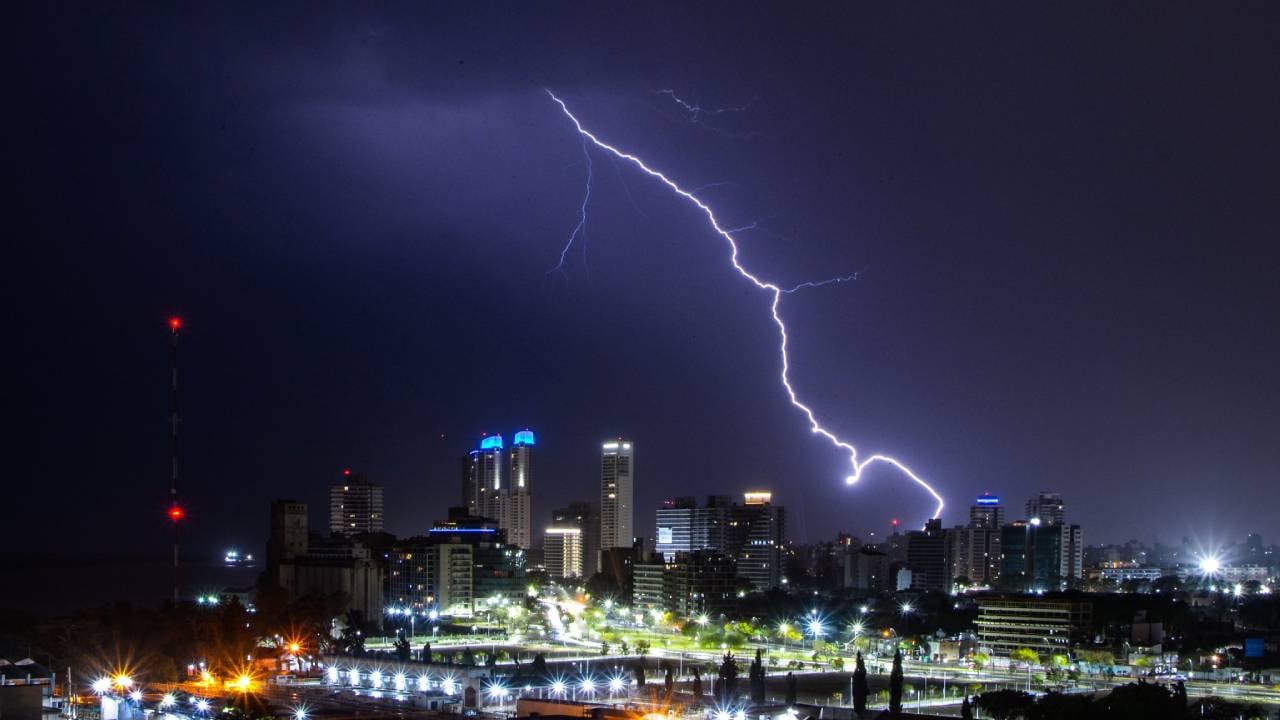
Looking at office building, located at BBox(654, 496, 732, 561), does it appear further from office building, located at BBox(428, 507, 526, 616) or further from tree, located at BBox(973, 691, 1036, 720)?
tree, located at BBox(973, 691, 1036, 720)

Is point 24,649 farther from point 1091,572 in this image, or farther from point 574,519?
A: point 1091,572

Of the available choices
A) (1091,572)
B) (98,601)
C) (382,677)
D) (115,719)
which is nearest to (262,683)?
(382,677)

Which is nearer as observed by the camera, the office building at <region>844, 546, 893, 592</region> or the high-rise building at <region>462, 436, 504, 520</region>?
the office building at <region>844, 546, 893, 592</region>

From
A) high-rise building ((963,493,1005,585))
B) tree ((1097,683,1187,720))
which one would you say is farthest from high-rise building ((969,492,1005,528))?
tree ((1097,683,1187,720))

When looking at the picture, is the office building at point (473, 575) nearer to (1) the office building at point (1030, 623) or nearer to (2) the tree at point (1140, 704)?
(1) the office building at point (1030, 623)

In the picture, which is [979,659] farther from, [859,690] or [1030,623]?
[859,690]
